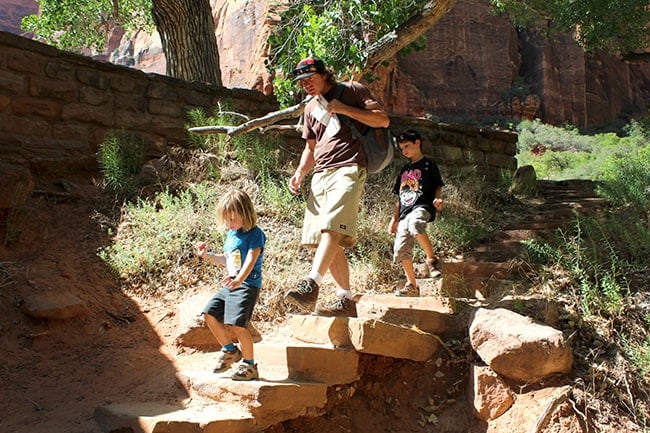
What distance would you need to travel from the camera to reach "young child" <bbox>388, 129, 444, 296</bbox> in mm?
4613

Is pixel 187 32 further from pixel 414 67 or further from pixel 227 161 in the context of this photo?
pixel 414 67

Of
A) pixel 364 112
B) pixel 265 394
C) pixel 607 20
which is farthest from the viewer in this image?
pixel 607 20

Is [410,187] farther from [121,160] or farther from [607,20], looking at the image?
[607,20]

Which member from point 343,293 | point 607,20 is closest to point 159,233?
point 343,293

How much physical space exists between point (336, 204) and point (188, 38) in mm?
5277

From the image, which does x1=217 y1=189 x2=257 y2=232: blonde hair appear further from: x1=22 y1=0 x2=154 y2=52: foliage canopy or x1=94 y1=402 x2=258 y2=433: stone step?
x1=22 y1=0 x2=154 y2=52: foliage canopy

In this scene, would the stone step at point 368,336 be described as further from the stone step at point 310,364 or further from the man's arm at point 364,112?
the man's arm at point 364,112

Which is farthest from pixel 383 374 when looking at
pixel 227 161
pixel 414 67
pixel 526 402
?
pixel 414 67

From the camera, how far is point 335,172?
3641mm

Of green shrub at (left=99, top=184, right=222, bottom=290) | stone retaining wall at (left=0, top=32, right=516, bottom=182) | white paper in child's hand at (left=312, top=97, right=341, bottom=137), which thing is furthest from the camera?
stone retaining wall at (left=0, top=32, right=516, bottom=182)

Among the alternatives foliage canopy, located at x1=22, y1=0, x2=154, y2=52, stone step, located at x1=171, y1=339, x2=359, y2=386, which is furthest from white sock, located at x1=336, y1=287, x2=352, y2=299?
foliage canopy, located at x1=22, y1=0, x2=154, y2=52

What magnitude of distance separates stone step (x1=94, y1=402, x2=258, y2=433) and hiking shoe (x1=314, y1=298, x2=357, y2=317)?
0.82 m

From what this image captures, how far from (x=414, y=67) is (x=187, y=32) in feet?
45.8

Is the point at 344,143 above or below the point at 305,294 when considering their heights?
above
